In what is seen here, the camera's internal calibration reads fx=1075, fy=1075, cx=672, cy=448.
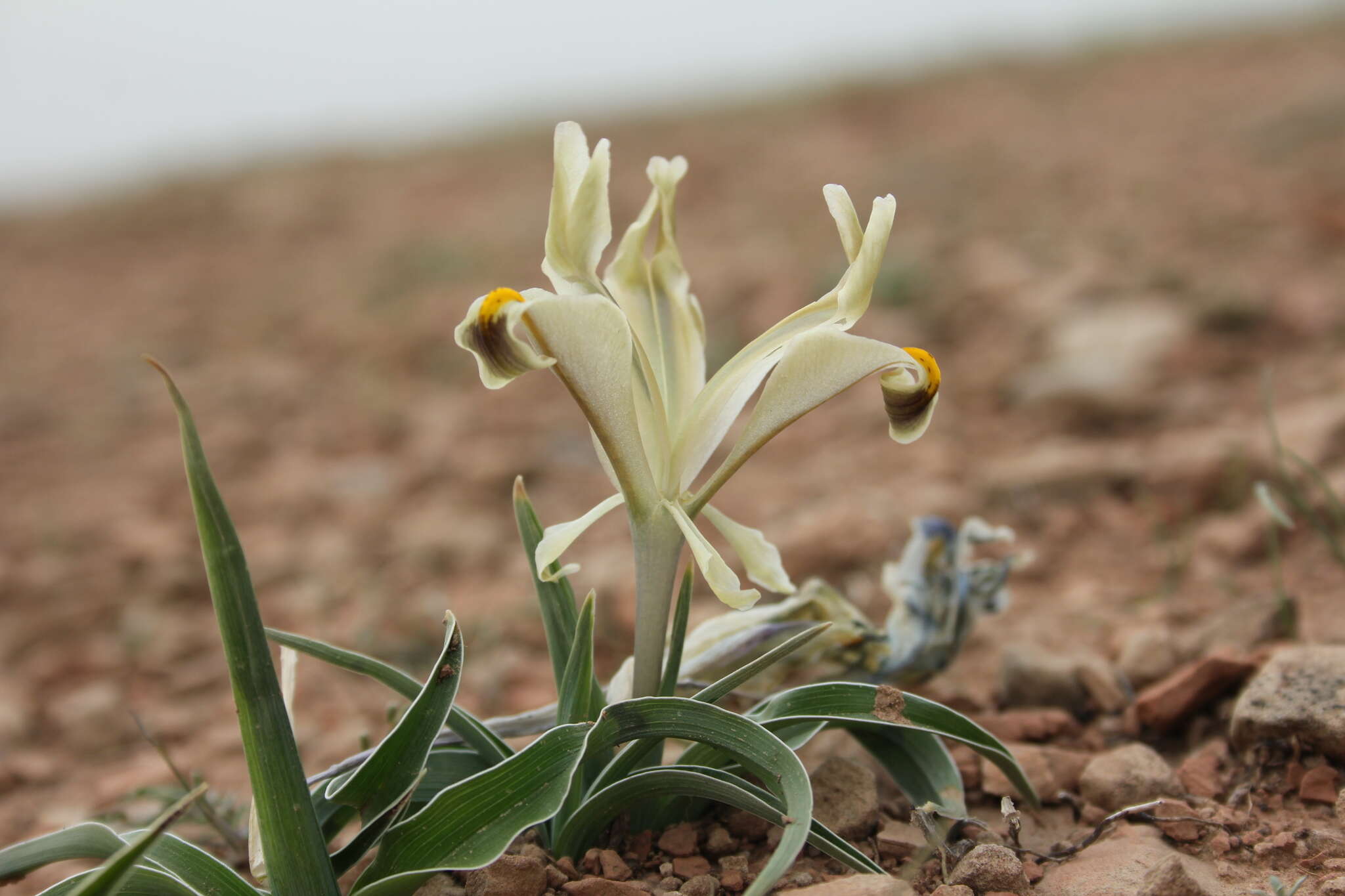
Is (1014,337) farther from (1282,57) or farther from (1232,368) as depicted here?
(1282,57)

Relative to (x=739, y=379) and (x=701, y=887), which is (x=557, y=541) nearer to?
(x=739, y=379)

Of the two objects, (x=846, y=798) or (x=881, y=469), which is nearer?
(x=846, y=798)

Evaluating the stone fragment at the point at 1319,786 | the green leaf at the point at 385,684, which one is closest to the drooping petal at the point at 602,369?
the green leaf at the point at 385,684

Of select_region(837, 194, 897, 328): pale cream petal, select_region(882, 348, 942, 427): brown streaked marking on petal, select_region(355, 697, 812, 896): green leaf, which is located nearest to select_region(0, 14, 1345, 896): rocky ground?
select_region(355, 697, 812, 896): green leaf

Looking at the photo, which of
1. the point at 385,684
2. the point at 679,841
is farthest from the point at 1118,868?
the point at 385,684

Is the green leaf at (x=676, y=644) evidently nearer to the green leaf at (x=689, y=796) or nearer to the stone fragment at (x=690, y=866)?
the green leaf at (x=689, y=796)

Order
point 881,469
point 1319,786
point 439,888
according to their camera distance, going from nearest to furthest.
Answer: point 439,888, point 1319,786, point 881,469
